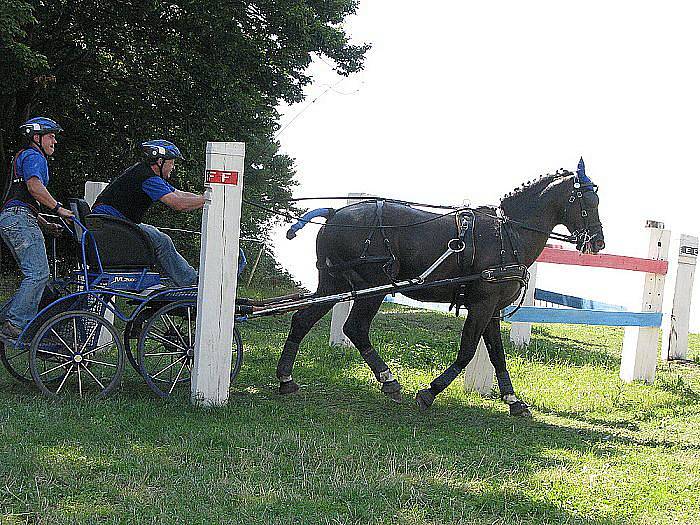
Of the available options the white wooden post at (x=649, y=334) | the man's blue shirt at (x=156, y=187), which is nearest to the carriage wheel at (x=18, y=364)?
the man's blue shirt at (x=156, y=187)

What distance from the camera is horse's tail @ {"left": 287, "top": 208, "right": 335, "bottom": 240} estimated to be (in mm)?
7395

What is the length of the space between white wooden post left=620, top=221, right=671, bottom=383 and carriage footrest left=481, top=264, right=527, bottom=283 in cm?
287

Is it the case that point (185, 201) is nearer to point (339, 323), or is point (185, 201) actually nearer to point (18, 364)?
point (18, 364)

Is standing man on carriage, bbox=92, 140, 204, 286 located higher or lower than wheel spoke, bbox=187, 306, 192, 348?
higher

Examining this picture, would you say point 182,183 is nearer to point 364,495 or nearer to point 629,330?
point 629,330

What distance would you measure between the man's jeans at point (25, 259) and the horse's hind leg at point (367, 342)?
8.64ft

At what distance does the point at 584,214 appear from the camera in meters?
7.66

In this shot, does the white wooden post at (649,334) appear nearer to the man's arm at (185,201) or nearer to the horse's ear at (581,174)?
the horse's ear at (581,174)

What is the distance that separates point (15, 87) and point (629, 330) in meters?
10.3

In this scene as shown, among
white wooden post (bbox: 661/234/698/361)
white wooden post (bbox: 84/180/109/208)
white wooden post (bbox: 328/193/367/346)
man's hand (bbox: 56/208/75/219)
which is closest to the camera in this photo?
man's hand (bbox: 56/208/75/219)

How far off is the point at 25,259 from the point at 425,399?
139 inches

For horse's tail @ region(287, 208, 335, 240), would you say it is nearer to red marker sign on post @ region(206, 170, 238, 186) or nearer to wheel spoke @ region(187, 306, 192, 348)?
red marker sign on post @ region(206, 170, 238, 186)

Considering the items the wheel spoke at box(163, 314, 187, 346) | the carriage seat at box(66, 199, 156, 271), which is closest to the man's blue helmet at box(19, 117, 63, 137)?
the carriage seat at box(66, 199, 156, 271)

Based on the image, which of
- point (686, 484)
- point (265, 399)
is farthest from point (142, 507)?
point (686, 484)
